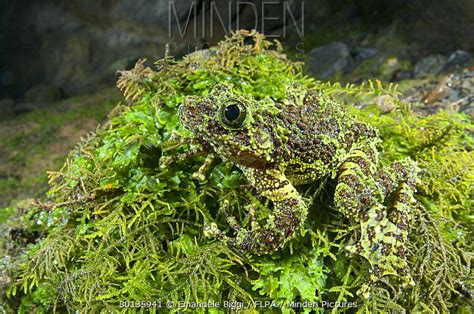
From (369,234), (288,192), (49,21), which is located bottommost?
(369,234)

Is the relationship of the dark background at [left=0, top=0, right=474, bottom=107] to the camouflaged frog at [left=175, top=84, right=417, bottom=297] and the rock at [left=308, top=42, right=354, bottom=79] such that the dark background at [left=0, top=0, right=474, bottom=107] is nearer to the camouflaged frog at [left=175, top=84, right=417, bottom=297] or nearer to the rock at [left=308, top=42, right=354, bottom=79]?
the rock at [left=308, top=42, right=354, bottom=79]

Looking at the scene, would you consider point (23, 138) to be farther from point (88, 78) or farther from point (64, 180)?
point (64, 180)

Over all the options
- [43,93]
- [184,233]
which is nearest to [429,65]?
[184,233]

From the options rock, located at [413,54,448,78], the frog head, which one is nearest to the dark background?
rock, located at [413,54,448,78]

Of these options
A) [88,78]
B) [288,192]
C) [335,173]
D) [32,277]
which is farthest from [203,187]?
[88,78]

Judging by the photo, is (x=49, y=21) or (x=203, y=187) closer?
(x=203, y=187)

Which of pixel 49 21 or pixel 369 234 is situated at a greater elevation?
pixel 49 21

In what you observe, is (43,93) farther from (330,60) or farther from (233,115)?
(233,115)

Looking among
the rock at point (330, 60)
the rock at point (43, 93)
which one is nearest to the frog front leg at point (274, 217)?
the rock at point (330, 60)
